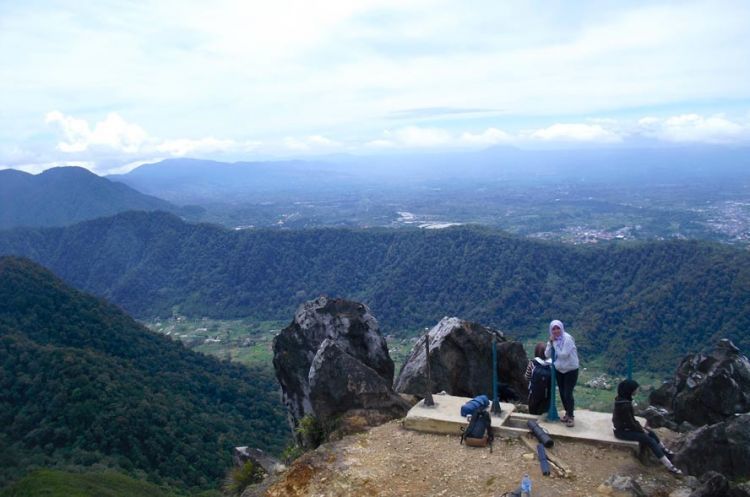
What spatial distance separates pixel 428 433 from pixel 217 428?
4237 cm

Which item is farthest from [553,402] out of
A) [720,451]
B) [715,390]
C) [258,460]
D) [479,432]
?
[258,460]

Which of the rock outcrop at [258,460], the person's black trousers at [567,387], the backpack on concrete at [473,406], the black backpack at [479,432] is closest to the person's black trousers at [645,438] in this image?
the person's black trousers at [567,387]

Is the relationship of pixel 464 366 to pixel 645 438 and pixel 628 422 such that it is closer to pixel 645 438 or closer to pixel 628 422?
pixel 628 422

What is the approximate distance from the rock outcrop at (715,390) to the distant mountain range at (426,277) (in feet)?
187

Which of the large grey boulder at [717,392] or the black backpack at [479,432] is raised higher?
the black backpack at [479,432]

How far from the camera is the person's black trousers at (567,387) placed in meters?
12.4

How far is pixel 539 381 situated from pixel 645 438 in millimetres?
2482

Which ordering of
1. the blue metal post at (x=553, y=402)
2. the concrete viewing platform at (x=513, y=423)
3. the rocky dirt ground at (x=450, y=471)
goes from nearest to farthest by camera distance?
the rocky dirt ground at (x=450, y=471)
the concrete viewing platform at (x=513, y=423)
the blue metal post at (x=553, y=402)

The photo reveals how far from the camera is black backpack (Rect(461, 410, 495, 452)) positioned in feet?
39.1

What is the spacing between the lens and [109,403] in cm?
4728

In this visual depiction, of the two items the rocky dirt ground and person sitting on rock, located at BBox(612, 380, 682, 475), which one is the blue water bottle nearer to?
the rocky dirt ground

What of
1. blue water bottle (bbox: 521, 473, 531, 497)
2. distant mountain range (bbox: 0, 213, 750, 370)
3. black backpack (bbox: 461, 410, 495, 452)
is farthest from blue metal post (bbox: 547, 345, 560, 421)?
distant mountain range (bbox: 0, 213, 750, 370)

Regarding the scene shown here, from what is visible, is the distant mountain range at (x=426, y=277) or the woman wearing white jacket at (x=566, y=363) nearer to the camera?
the woman wearing white jacket at (x=566, y=363)

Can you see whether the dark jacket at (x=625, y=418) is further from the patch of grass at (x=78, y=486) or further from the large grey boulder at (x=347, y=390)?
the patch of grass at (x=78, y=486)
